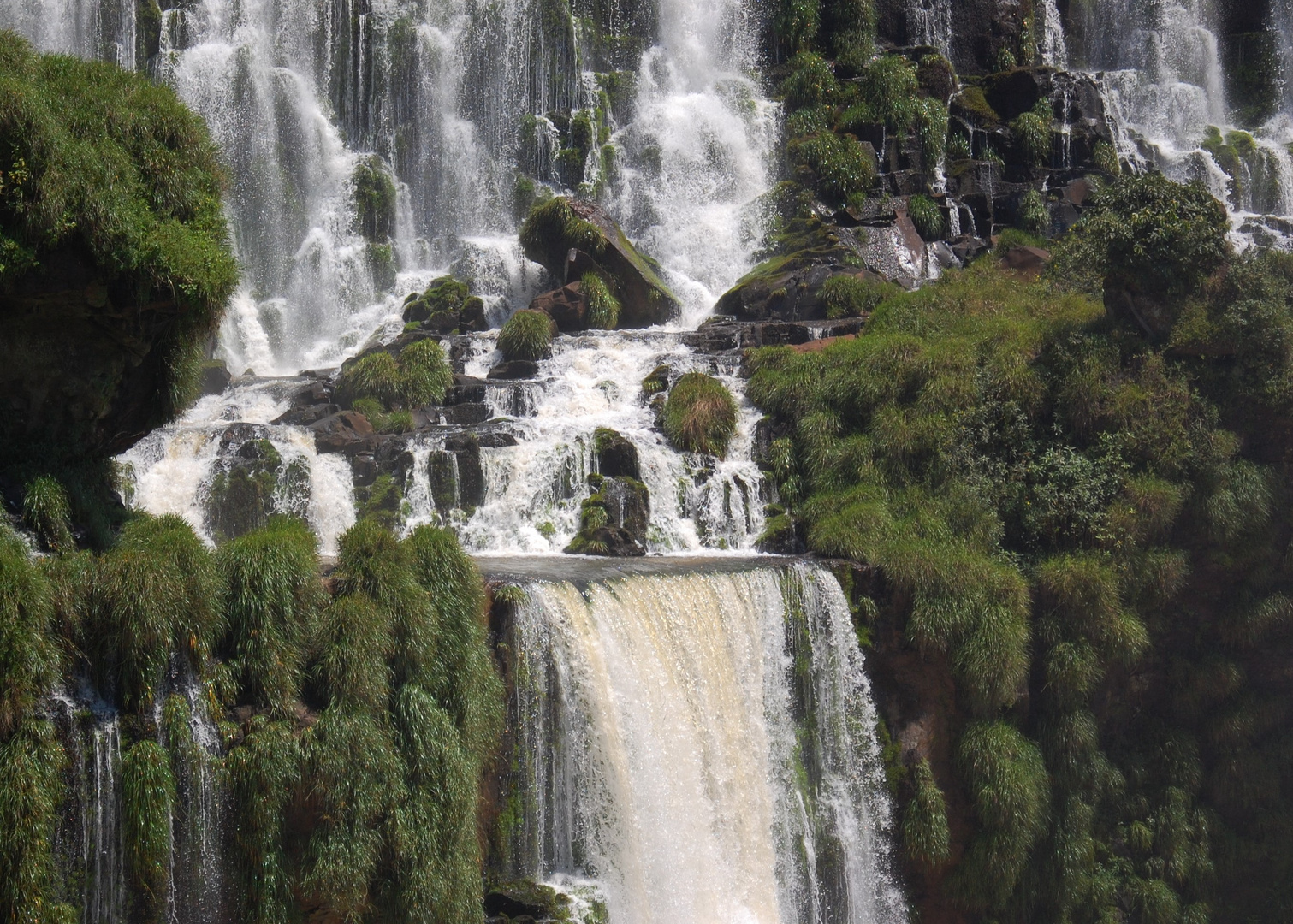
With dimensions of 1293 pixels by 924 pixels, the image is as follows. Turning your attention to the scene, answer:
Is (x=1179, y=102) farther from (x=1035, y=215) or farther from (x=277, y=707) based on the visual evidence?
(x=277, y=707)

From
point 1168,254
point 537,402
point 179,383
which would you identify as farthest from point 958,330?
point 179,383

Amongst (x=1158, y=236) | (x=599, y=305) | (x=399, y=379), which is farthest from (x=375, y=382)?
(x=1158, y=236)

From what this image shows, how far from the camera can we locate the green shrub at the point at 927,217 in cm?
3134

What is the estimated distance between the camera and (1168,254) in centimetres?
2033

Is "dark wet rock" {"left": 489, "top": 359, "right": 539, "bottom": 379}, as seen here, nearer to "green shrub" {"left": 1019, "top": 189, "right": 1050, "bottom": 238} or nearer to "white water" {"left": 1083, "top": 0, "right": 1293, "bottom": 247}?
"green shrub" {"left": 1019, "top": 189, "right": 1050, "bottom": 238}

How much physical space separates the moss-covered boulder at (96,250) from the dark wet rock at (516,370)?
1142 cm

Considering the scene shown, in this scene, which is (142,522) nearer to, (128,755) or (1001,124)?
(128,755)

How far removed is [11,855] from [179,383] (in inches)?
226

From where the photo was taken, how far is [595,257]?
1131 inches

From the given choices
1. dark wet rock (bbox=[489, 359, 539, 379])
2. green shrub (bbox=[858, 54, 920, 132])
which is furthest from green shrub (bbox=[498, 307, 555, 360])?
green shrub (bbox=[858, 54, 920, 132])

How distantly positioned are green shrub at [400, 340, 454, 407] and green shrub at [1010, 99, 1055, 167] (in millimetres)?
18230

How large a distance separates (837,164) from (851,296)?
7048 mm

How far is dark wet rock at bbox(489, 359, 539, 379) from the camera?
24.9 m

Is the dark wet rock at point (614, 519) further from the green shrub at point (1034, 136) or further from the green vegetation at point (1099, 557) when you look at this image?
the green shrub at point (1034, 136)
